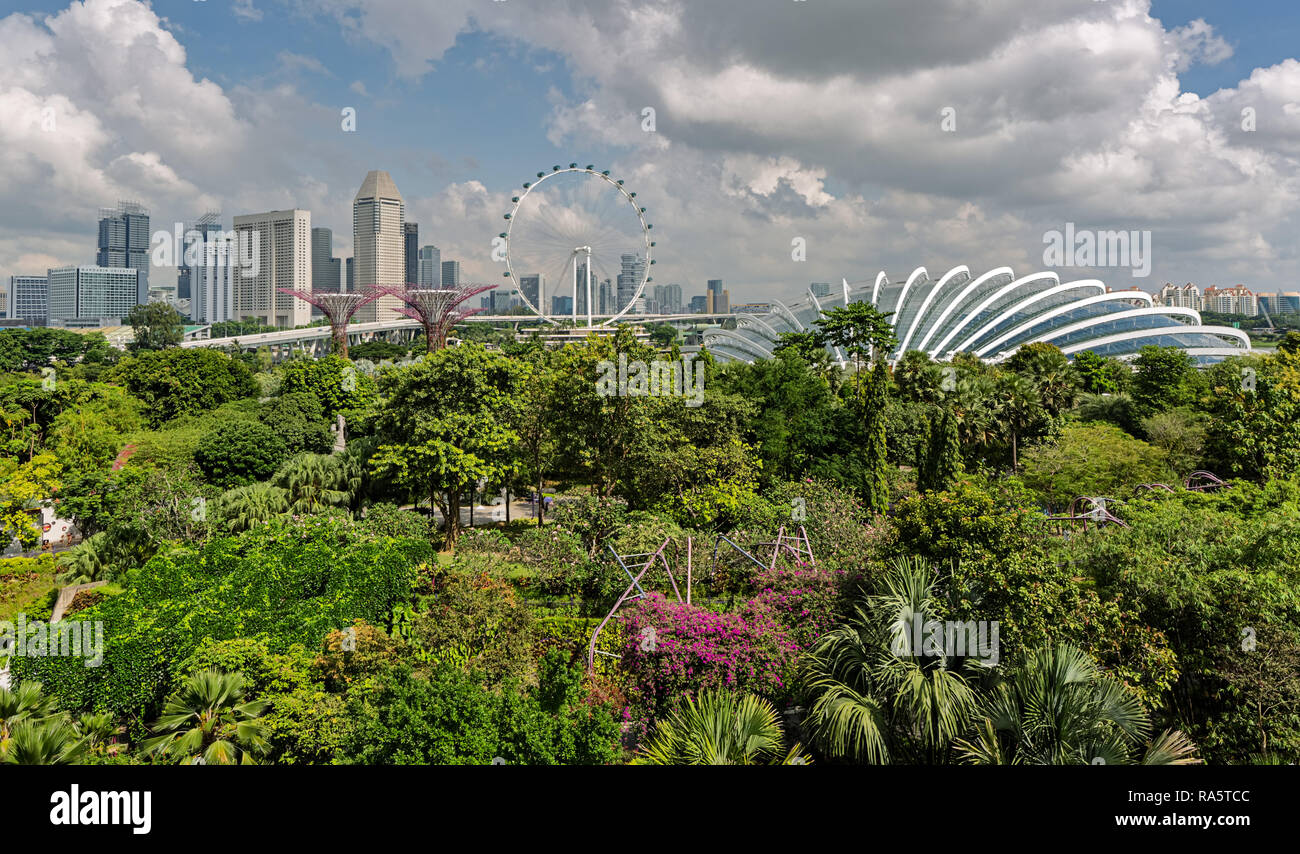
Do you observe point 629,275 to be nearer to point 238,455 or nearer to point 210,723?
point 238,455

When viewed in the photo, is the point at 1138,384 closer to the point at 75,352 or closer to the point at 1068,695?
the point at 1068,695

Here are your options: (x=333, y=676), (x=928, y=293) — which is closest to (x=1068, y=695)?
(x=333, y=676)

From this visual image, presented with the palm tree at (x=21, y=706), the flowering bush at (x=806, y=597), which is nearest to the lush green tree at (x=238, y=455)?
the palm tree at (x=21, y=706)

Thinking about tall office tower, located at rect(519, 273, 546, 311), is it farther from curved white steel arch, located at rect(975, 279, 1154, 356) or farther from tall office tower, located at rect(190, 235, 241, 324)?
tall office tower, located at rect(190, 235, 241, 324)

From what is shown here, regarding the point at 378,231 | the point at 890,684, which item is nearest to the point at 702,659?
the point at 890,684

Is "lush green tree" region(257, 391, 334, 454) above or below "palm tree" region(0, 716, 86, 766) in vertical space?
above

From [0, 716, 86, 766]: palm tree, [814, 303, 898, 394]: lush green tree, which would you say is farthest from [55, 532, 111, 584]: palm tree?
[814, 303, 898, 394]: lush green tree
